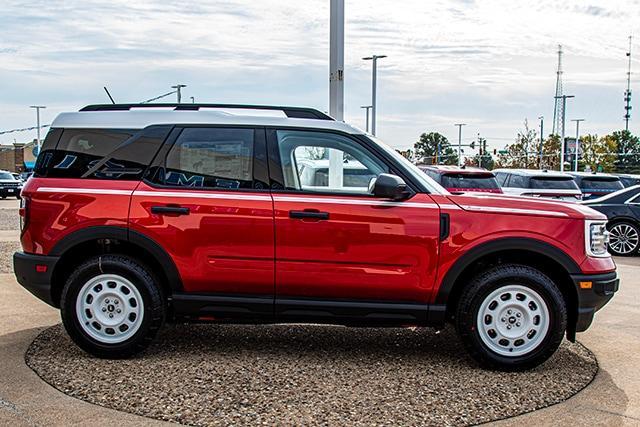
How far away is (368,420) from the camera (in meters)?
4.25

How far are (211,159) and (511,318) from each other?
8.48 ft

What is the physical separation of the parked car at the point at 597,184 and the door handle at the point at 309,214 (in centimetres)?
1488

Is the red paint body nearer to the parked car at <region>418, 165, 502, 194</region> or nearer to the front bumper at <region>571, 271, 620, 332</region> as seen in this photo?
the front bumper at <region>571, 271, 620, 332</region>

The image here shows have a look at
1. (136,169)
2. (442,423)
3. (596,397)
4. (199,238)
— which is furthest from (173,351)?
(596,397)

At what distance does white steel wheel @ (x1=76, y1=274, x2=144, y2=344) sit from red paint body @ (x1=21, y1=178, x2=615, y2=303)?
1.38 feet

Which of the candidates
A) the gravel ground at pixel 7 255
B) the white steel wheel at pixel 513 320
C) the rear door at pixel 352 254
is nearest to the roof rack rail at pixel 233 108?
the rear door at pixel 352 254

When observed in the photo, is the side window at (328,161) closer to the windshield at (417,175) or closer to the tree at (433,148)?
the windshield at (417,175)

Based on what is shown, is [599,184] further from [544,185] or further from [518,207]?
[518,207]

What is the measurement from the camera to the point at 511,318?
17.3 ft

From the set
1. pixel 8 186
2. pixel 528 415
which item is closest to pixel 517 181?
pixel 528 415

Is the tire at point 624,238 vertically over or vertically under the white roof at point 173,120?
under

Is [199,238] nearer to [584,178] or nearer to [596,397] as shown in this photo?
[596,397]

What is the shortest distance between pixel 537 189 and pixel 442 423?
12.1 meters

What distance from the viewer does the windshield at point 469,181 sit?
13406 mm
